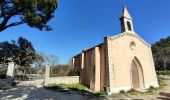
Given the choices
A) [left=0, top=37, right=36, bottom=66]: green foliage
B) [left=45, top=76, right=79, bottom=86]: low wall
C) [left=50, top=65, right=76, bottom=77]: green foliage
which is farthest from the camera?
[left=50, top=65, right=76, bottom=77]: green foliage

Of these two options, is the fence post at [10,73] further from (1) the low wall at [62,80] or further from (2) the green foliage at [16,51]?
(1) the low wall at [62,80]

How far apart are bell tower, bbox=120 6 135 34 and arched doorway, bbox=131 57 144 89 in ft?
15.6

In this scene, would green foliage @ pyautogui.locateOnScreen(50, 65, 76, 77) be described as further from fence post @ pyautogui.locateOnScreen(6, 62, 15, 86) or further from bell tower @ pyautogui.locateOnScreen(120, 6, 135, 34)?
bell tower @ pyautogui.locateOnScreen(120, 6, 135, 34)

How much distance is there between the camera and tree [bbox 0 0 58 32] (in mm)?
14633

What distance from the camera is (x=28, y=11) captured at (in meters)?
15.2

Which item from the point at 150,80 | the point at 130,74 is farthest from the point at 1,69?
the point at 150,80

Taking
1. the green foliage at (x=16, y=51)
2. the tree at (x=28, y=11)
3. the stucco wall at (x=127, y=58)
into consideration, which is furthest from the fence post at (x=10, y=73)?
the stucco wall at (x=127, y=58)

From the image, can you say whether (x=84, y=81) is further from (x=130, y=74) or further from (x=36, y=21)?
(x=36, y=21)

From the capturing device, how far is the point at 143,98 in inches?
711

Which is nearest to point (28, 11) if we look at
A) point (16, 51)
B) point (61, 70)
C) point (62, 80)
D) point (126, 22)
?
point (16, 51)

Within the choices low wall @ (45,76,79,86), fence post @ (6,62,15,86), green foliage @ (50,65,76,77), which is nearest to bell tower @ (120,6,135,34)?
low wall @ (45,76,79,86)

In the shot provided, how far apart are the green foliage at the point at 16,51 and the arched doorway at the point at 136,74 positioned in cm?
1506

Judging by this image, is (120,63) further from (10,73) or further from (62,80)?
(10,73)

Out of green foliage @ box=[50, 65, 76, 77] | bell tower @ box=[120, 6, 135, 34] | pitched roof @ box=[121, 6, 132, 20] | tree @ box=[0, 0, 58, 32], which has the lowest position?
green foliage @ box=[50, 65, 76, 77]
